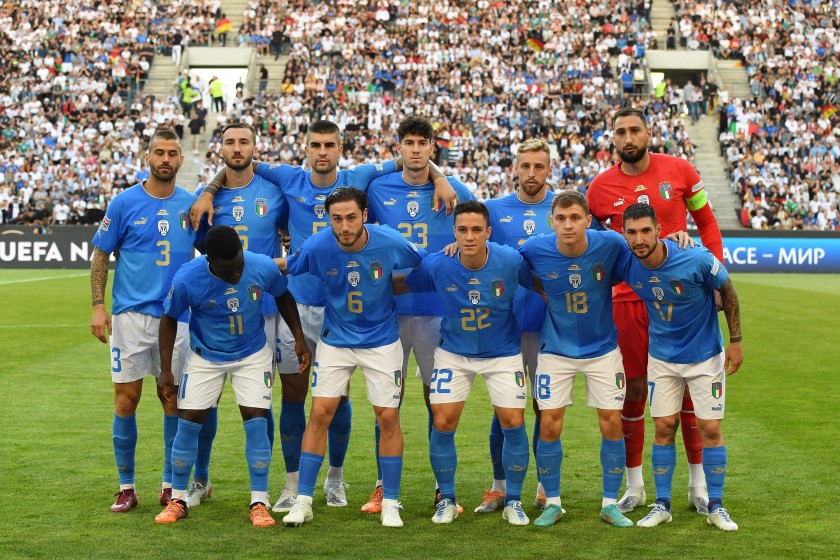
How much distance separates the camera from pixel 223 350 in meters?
6.90

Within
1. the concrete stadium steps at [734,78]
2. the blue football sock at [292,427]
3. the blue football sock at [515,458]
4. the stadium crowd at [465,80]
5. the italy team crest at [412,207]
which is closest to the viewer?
the blue football sock at [515,458]

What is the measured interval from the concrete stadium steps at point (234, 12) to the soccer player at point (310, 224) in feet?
114

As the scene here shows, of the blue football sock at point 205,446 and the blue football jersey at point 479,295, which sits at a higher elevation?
the blue football jersey at point 479,295

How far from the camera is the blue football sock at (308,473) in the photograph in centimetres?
676

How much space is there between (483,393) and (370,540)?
6.00 meters

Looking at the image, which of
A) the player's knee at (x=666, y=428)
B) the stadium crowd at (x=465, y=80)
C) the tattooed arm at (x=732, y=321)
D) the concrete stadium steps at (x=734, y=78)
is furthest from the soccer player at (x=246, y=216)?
the concrete stadium steps at (x=734, y=78)

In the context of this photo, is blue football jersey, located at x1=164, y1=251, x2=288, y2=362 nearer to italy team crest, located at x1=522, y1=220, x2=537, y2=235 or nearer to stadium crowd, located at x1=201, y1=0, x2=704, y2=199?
italy team crest, located at x1=522, y1=220, x2=537, y2=235

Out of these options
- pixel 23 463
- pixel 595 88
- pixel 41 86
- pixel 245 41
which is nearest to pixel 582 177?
pixel 595 88

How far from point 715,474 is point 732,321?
95cm

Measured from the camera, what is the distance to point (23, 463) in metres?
Result: 8.27

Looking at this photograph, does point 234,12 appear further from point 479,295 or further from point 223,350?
point 479,295

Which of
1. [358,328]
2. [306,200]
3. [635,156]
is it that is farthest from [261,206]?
[635,156]

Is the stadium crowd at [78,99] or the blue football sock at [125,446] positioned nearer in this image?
the blue football sock at [125,446]

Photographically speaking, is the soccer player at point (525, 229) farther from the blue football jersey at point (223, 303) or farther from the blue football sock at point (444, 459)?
the blue football jersey at point (223, 303)
